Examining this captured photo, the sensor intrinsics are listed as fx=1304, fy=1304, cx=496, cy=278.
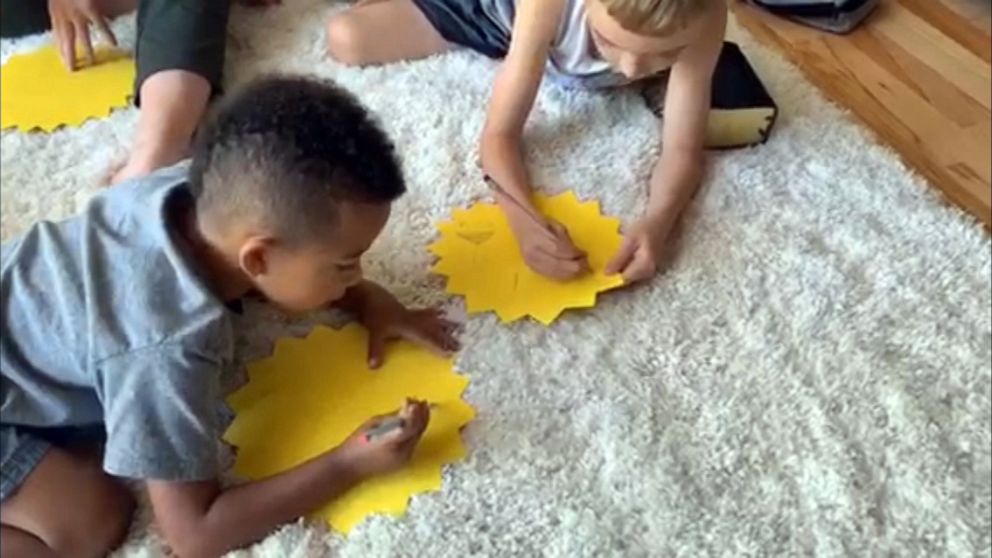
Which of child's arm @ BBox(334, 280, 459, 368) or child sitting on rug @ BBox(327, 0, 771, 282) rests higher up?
child sitting on rug @ BBox(327, 0, 771, 282)

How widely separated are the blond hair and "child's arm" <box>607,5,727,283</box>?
5 cm

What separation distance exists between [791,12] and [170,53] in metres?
0.47

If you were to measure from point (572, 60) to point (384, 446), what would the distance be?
1.21 ft

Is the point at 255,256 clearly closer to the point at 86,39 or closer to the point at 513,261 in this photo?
the point at 513,261

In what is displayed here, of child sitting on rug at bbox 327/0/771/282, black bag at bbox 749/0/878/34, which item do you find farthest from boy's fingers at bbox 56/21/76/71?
black bag at bbox 749/0/878/34

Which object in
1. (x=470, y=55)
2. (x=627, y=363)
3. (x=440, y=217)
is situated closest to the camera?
(x=627, y=363)

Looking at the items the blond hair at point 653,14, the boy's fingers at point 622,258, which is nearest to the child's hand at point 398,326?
the boy's fingers at point 622,258

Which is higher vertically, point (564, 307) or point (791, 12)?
point (791, 12)

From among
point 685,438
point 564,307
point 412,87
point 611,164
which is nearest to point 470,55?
point 412,87

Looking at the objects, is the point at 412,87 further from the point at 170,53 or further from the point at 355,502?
the point at 355,502

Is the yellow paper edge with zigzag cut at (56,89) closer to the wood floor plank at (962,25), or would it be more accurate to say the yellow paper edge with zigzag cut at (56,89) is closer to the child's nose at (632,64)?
the child's nose at (632,64)

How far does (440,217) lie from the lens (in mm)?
930

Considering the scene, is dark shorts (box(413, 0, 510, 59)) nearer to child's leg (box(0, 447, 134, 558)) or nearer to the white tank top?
the white tank top

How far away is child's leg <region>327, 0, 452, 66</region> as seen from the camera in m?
1.05
